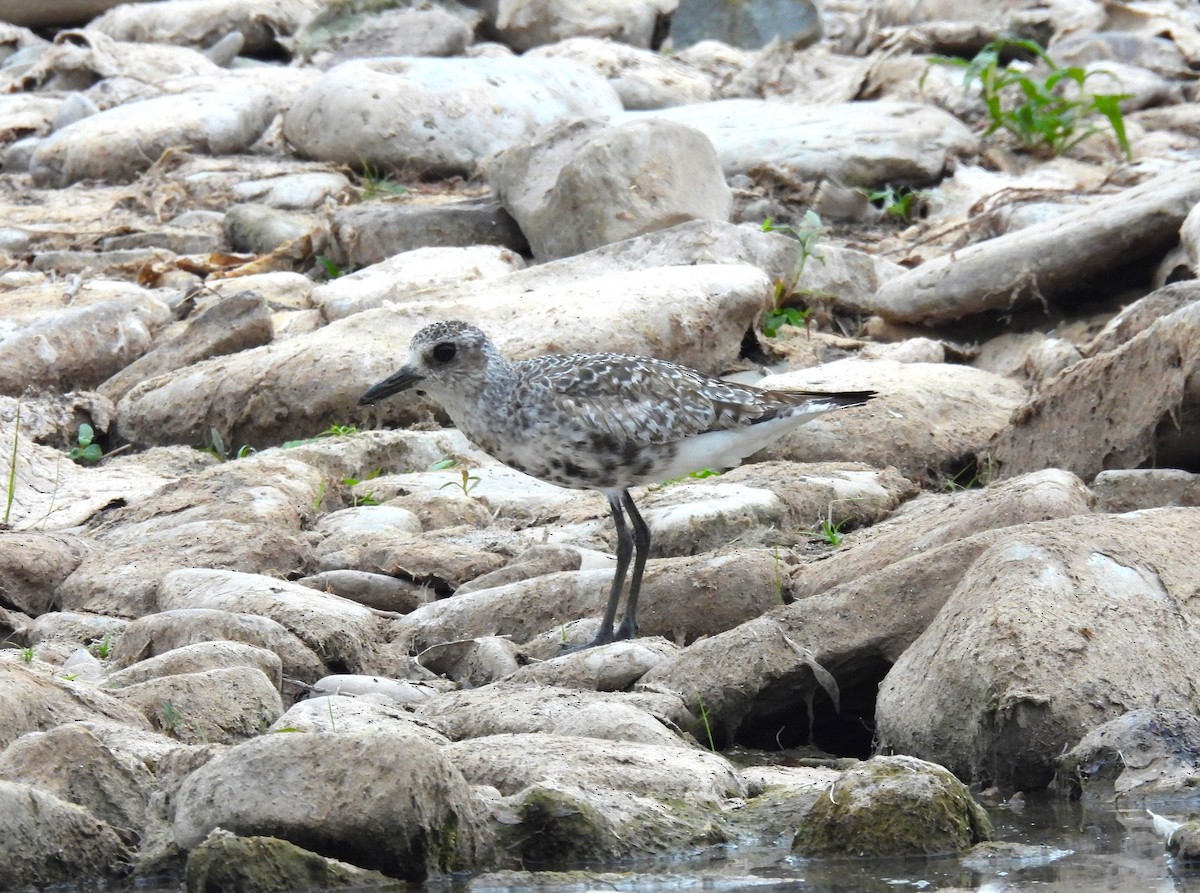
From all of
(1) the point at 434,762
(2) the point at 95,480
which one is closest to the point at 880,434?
(2) the point at 95,480

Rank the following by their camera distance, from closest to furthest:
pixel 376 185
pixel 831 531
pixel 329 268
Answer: pixel 831 531 → pixel 329 268 → pixel 376 185

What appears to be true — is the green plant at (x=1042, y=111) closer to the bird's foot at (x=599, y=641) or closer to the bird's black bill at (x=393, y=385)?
the bird's black bill at (x=393, y=385)

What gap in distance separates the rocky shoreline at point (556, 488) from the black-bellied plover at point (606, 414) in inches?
15.1

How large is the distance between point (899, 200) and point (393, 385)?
22.3 feet

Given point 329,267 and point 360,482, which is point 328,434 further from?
point 329,267

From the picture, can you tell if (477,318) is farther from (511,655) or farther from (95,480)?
(511,655)

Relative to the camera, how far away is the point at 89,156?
14469mm

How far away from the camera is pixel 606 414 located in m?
7.39

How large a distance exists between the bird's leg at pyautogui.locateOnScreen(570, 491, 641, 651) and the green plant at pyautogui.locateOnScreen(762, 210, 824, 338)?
369 centimetres

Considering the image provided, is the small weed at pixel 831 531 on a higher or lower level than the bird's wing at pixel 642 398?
lower

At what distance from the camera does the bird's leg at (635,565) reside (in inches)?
282

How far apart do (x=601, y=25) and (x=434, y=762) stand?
15567 mm

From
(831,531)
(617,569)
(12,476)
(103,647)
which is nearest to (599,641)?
Answer: (617,569)

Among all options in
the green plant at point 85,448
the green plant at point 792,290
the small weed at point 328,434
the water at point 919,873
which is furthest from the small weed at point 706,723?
the green plant at point 792,290
